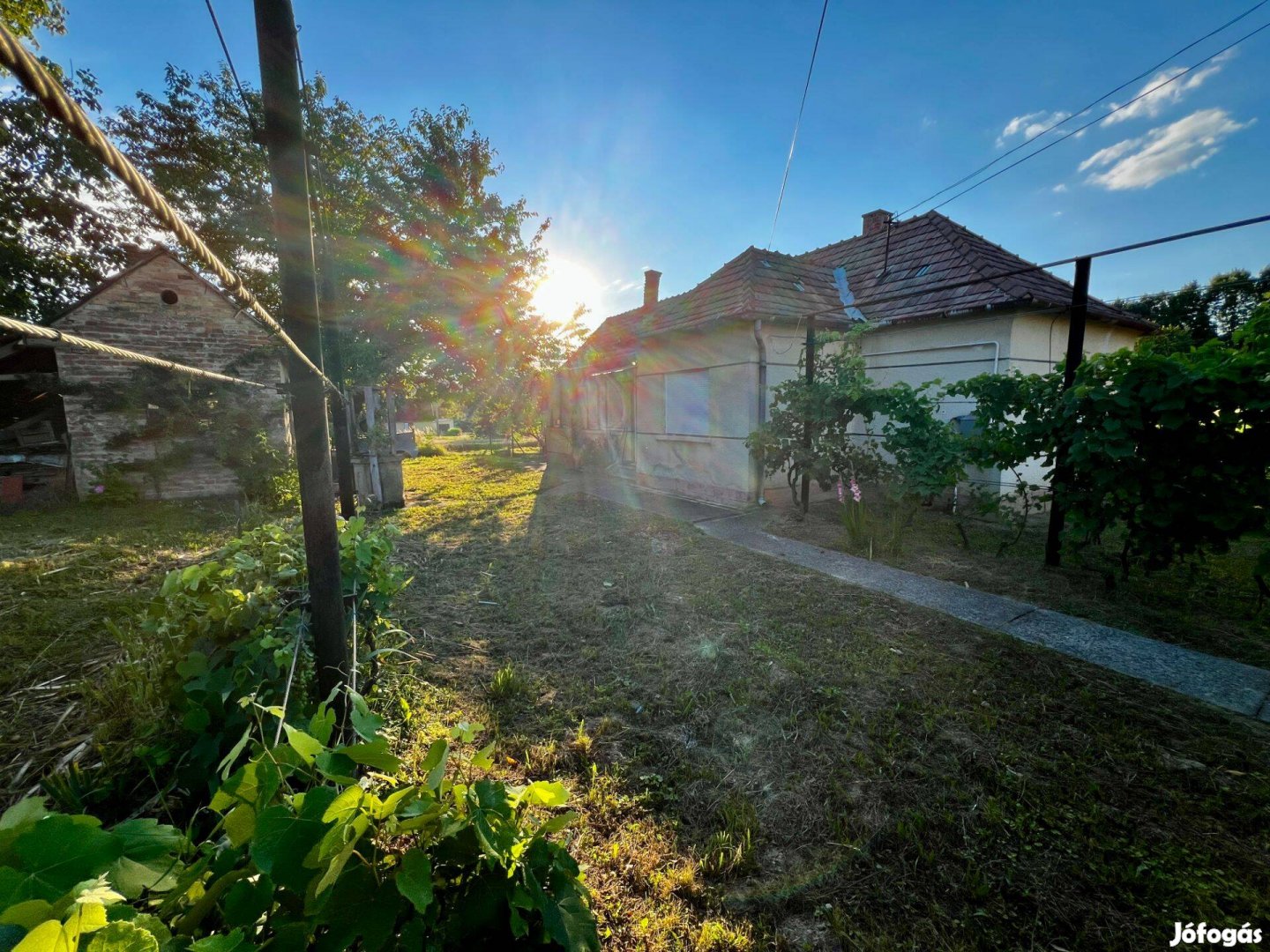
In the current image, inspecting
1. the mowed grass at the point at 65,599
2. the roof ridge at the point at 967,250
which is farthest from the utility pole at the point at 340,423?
the roof ridge at the point at 967,250

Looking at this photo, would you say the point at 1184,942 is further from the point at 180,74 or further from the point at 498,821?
the point at 180,74

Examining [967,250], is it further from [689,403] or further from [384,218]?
[384,218]

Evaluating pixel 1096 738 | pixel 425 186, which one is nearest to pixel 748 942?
pixel 1096 738

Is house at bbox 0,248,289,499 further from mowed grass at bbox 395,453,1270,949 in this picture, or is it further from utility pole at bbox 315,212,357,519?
mowed grass at bbox 395,453,1270,949

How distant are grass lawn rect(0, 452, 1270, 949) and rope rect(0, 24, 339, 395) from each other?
2210mm

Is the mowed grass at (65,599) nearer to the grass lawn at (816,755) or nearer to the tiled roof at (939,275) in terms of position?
the grass lawn at (816,755)

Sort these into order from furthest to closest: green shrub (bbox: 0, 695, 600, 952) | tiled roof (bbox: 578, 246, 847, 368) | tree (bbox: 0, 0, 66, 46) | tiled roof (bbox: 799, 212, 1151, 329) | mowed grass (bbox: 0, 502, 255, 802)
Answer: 1. tiled roof (bbox: 578, 246, 847, 368)
2. tiled roof (bbox: 799, 212, 1151, 329)
3. tree (bbox: 0, 0, 66, 46)
4. mowed grass (bbox: 0, 502, 255, 802)
5. green shrub (bbox: 0, 695, 600, 952)

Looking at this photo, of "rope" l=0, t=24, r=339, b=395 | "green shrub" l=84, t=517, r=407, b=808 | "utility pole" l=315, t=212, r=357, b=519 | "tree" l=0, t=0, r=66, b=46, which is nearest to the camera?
"rope" l=0, t=24, r=339, b=395

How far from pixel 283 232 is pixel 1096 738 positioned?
431 centimetres

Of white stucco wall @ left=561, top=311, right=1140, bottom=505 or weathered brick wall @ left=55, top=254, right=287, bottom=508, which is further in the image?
weathered brick wall @ left=55, top=254, right=287, bottom=508

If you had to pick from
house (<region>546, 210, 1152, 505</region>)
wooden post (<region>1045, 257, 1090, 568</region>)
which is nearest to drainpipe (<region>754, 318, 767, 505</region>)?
house (<region>546, 210, 1152, 505</region>)

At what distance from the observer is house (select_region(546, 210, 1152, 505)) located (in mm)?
7555

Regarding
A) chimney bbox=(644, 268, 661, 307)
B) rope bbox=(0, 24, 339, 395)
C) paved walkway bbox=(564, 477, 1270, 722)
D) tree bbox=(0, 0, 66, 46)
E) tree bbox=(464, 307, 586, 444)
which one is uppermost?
tree bbox=(0, 0, 66, 46)

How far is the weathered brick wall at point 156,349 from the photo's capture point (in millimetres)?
8234
